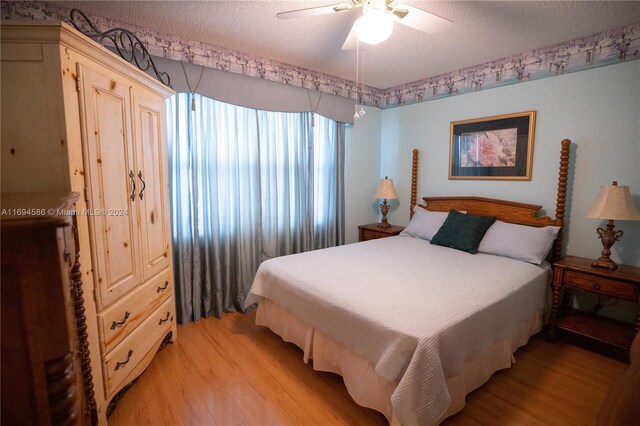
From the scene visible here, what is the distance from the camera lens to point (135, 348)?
1.82m

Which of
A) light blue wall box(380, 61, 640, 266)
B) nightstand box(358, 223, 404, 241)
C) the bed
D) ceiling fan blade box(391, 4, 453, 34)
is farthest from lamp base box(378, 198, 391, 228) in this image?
ceiling fan blade box(391, 4, 453, 34)

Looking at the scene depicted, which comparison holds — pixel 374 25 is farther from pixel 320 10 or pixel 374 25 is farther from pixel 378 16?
pixel 320 10

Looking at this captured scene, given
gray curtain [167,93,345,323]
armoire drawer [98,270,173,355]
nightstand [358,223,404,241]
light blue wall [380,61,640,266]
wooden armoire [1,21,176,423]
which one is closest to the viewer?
wooden armoire [1,21,176,423]

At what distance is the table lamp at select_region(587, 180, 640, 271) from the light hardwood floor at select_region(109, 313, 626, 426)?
75 cm

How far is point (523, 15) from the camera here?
6.89 feet

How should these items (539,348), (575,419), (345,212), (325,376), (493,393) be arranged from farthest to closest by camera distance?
(345,212), (539,348), (325,376), (493,393), (575,419)

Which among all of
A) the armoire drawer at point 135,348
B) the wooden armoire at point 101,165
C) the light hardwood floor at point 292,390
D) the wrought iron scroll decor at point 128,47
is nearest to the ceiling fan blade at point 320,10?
the wooden armoire at point 101,165

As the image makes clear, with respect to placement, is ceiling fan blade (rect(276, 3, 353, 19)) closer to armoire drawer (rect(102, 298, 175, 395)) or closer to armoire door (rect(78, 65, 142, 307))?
armoire door (rect(78, 65, 142, 307))

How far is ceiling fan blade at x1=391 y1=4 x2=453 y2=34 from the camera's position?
165 centimetres

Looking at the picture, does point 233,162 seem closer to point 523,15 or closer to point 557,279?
point 523,15

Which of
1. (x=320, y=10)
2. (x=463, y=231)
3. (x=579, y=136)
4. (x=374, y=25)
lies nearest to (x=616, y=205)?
(x=579, y=136)

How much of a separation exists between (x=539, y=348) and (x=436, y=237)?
1182 mm

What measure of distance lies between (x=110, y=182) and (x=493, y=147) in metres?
3.30

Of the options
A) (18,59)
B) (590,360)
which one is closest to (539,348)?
(590,360)
